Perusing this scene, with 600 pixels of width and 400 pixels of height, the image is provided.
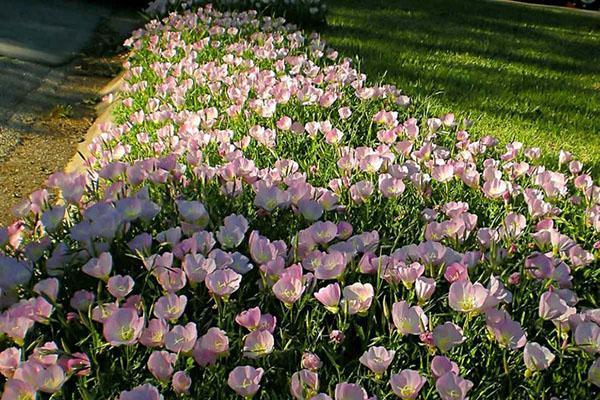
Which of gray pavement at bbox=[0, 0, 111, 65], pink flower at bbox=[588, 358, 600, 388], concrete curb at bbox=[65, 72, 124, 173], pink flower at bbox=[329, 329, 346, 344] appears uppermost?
pink flower at bbox=[588, 358, 600, 388]

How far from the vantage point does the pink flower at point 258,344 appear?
155 cm

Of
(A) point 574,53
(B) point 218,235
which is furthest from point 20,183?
(A) point 574,53

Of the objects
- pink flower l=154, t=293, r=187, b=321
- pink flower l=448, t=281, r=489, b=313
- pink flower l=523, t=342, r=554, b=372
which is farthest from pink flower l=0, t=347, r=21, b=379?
pink flower l=523, t=342, r=554, b=372

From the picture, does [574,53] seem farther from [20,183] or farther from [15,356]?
[15,356]

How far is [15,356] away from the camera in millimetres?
1495

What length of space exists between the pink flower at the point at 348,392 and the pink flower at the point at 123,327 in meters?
0.42

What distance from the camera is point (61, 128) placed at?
15.1 feet

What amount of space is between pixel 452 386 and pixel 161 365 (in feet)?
1.87

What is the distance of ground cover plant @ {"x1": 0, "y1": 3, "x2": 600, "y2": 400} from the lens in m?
1.55

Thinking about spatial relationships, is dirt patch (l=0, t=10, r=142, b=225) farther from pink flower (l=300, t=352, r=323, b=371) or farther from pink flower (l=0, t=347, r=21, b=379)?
pink flower (l=300, t=352, r=323, b=371)

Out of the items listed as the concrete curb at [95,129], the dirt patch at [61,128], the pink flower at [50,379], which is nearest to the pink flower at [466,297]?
the pink flower at [50,379]

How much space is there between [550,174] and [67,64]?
14.7 ft

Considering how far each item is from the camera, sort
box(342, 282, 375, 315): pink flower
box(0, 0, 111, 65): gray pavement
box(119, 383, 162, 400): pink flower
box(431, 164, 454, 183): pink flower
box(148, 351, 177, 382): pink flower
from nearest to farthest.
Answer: box(119, 383, 162, 400): pink flower
box(148, 351, 177, 382): pink flower
box(342, 282, 375, 315): pink flower
box(431, 164, 454, 183): pink flower
box(0, 0, 111, 65): gray pavement

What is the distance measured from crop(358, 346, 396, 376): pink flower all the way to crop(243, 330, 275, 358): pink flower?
192 millimetres
